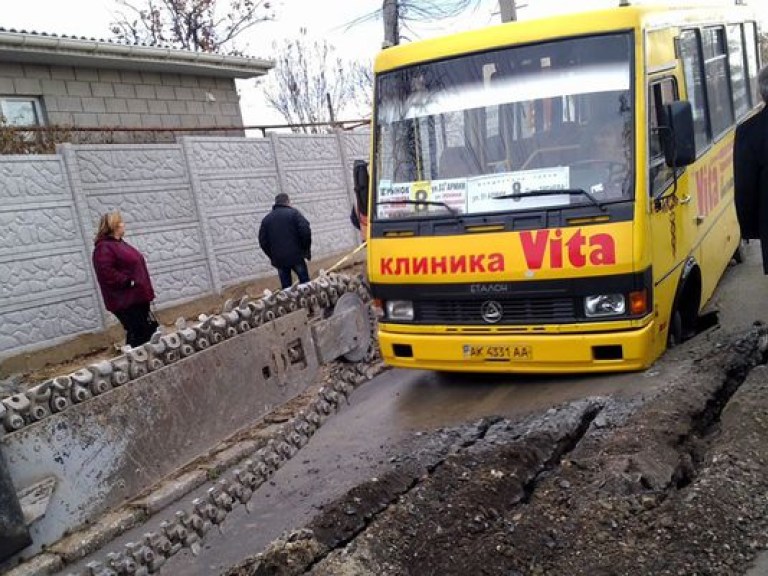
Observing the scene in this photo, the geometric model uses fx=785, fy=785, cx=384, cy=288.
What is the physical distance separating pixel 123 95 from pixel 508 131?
32.9 ft

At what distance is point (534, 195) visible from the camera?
576 cm

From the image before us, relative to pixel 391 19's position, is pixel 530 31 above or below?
below

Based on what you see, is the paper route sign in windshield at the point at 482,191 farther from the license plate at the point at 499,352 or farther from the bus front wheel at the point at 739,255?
the bus front wheel at the point at 739,255

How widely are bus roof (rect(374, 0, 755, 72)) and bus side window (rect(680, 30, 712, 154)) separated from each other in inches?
10.4

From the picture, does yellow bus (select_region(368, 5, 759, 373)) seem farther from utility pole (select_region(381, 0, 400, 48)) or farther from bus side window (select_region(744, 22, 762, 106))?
utility pole (select_region(381, 0, 400, 48))

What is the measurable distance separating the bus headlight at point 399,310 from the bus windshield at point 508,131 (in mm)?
693

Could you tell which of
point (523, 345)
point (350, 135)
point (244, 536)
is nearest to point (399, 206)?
point (523, 345)

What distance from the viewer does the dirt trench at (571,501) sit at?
→ 3479 millimetres

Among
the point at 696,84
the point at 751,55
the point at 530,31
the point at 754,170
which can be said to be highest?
the point at 530,31

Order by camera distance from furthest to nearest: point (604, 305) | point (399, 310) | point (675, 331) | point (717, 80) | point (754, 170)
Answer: point (717, 80), point (675, 331), point (399, 310), point (604, 305), point (754, 170)

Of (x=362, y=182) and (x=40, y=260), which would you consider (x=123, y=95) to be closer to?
(x=40, y=260)

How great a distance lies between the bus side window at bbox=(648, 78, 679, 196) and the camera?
5.77m

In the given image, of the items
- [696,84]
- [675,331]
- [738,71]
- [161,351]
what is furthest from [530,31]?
[738,71]

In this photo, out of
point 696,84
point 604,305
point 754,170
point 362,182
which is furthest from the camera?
point 696,84
